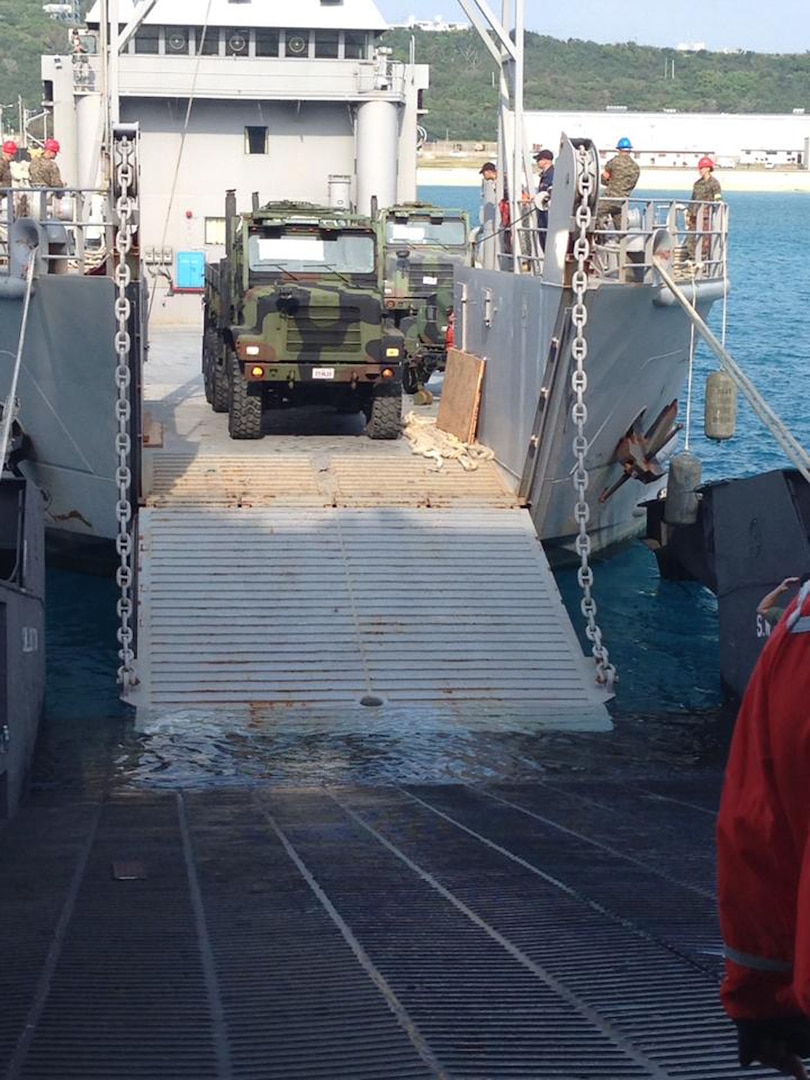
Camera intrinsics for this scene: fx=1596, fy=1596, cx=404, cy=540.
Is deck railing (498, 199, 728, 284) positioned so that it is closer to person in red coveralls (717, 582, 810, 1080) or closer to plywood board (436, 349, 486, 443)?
plywood board (436, 349, 486, 443)

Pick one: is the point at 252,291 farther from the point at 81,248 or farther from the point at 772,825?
the point at 772,825

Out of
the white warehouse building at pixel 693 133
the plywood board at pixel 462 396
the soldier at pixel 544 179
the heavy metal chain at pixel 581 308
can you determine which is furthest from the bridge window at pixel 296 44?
the white warehouse building at pixel 693 133

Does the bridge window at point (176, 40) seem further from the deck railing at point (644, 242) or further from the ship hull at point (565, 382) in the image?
the ship hull at point (565, 382)

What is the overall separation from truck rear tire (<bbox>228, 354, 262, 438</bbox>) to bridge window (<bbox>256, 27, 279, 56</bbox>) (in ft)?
38.1

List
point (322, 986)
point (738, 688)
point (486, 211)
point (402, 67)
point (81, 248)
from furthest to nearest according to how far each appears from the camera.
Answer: point (402, 67)
point (486, 211)
point (81, 248)
point (738, 688)
point (322, 986)

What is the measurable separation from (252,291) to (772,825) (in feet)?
39.7

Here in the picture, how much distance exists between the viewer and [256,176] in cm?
2456

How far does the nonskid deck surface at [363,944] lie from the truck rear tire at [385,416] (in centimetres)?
730

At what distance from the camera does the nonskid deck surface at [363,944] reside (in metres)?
3.67

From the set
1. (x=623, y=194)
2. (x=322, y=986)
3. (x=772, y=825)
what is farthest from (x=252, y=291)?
(x=772, y=825)

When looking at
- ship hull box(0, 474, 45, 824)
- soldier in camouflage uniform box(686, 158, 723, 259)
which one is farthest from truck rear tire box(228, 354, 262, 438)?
soldier in camouflage uniform box(686, 158, 723, 259)

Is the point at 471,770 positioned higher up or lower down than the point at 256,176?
lower down

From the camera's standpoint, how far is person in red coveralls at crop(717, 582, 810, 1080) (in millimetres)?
2570

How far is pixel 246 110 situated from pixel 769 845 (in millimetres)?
23191
